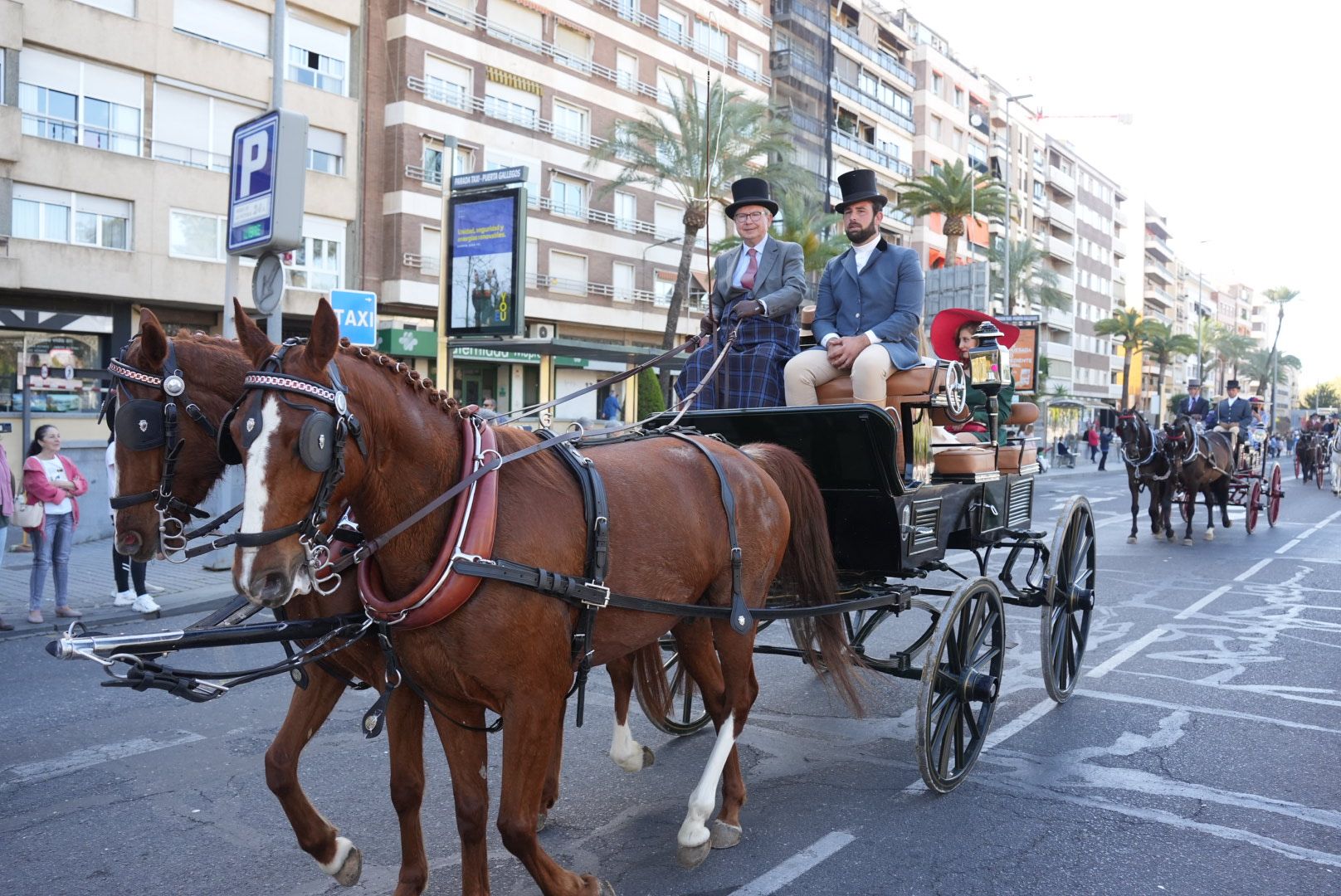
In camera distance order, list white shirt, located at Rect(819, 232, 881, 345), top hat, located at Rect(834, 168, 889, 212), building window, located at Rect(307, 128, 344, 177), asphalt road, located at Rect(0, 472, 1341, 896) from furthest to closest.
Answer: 1. building window, located at Rect(307, 128, 344, 177)
2. white shirt, located at Rect(819, 232, 881, 345)
3. top hat, located at Rect(834, 168, 889, 212)
4. asphalt road, located at Rect(0, 472, 1341, 896)

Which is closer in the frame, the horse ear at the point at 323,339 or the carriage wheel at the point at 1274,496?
the horse ear at the point at 323,339

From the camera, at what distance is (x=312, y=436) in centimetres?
261

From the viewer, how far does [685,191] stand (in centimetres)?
3069

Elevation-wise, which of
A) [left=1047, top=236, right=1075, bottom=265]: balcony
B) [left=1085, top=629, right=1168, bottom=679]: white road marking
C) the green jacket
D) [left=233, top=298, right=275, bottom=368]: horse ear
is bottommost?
[left=1085, top=629, right=1168, bottom=679]: white road marking

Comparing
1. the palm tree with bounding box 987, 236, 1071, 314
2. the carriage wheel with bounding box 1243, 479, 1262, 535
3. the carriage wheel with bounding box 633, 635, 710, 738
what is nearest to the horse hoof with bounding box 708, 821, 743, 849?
the carriage wheel with bounding box 633, 635, 710, 738

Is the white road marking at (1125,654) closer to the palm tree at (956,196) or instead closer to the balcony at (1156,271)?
the palm tree at (956,196)

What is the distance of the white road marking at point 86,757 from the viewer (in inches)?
190

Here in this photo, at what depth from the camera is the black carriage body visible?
4.61 metres

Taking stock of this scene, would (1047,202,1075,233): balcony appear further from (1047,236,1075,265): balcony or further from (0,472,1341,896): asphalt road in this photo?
(0,472,1341,896): asphalt road

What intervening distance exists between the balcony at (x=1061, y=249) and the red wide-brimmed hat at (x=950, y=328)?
65.0 m

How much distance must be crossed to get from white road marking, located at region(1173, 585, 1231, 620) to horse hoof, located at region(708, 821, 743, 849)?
20.7 feet

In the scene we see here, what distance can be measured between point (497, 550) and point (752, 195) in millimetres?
2871

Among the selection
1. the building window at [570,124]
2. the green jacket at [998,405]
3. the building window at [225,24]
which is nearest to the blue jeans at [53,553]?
the green jacket at [998,405]

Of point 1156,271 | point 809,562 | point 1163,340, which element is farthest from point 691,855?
point 1156,271
